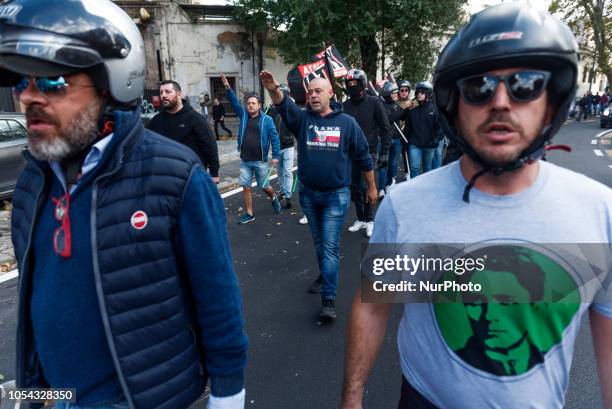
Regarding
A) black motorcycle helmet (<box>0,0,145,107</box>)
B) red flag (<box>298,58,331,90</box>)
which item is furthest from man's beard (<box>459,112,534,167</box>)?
red flag (<box>298,58,331,90</box>)

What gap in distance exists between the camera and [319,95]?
3.71 m

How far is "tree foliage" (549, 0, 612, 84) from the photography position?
Answer: 28.1 m

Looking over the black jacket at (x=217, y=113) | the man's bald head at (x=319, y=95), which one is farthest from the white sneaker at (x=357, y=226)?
the black jacket at (x=217, y=113)

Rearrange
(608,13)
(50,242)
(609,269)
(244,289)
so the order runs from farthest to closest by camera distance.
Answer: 1. (608,13)
2. (244,289)
3. (50,242)
4. (609,269)

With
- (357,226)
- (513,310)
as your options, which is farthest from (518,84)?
(357,226)

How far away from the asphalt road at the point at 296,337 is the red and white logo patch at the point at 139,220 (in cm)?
164

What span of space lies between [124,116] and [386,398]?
237 cm

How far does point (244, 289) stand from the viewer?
4.48 m

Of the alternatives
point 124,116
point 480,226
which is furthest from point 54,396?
point 480,226

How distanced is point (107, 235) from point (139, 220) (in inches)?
3.9

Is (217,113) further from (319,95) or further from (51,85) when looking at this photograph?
(51,85)

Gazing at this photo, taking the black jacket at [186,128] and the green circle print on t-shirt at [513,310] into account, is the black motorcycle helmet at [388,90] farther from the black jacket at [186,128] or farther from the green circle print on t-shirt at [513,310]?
the green circle print on t-shirt at [513,310]

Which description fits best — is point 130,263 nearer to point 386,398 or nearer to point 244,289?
point 386,398

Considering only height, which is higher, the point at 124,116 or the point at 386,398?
the point at 124,116
